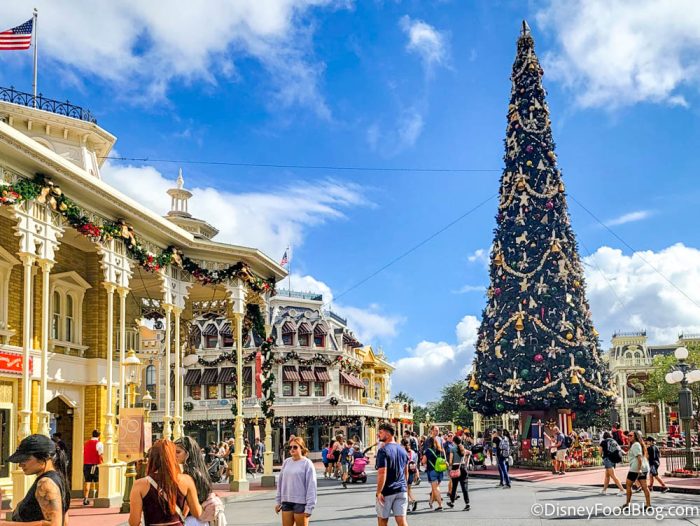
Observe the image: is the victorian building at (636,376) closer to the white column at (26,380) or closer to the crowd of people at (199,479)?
the crowd of people at (199,479)

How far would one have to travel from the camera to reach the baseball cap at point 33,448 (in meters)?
5.91

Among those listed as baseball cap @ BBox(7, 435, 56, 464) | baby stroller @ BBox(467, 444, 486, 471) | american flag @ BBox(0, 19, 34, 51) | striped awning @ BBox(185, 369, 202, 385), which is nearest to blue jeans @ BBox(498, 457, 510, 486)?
baby stroller @ BBox(467, 444, 486, 471)

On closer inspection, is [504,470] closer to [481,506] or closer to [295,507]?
[481,506]

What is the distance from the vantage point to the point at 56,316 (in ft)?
71.6

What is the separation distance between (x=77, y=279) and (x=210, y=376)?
1434 inches

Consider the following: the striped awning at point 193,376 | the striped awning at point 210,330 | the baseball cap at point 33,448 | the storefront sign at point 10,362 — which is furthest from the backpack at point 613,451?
the striped awning at point 210,330

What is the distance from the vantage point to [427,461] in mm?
17406

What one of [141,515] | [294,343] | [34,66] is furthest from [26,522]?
[294,343]

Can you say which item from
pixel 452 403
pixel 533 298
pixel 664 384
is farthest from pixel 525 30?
pixel 452 403

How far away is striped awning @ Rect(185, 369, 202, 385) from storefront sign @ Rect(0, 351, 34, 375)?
39.1 m

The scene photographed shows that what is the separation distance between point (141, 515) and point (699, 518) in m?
11.1

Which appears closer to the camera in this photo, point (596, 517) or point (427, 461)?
point (596, 517)

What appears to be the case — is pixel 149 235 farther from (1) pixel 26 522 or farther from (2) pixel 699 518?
(1) pixel 26 522

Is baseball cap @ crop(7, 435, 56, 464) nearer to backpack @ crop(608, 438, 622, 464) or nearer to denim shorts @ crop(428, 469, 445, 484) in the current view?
denim shorts @ crop(428, 469, 445, 484)
